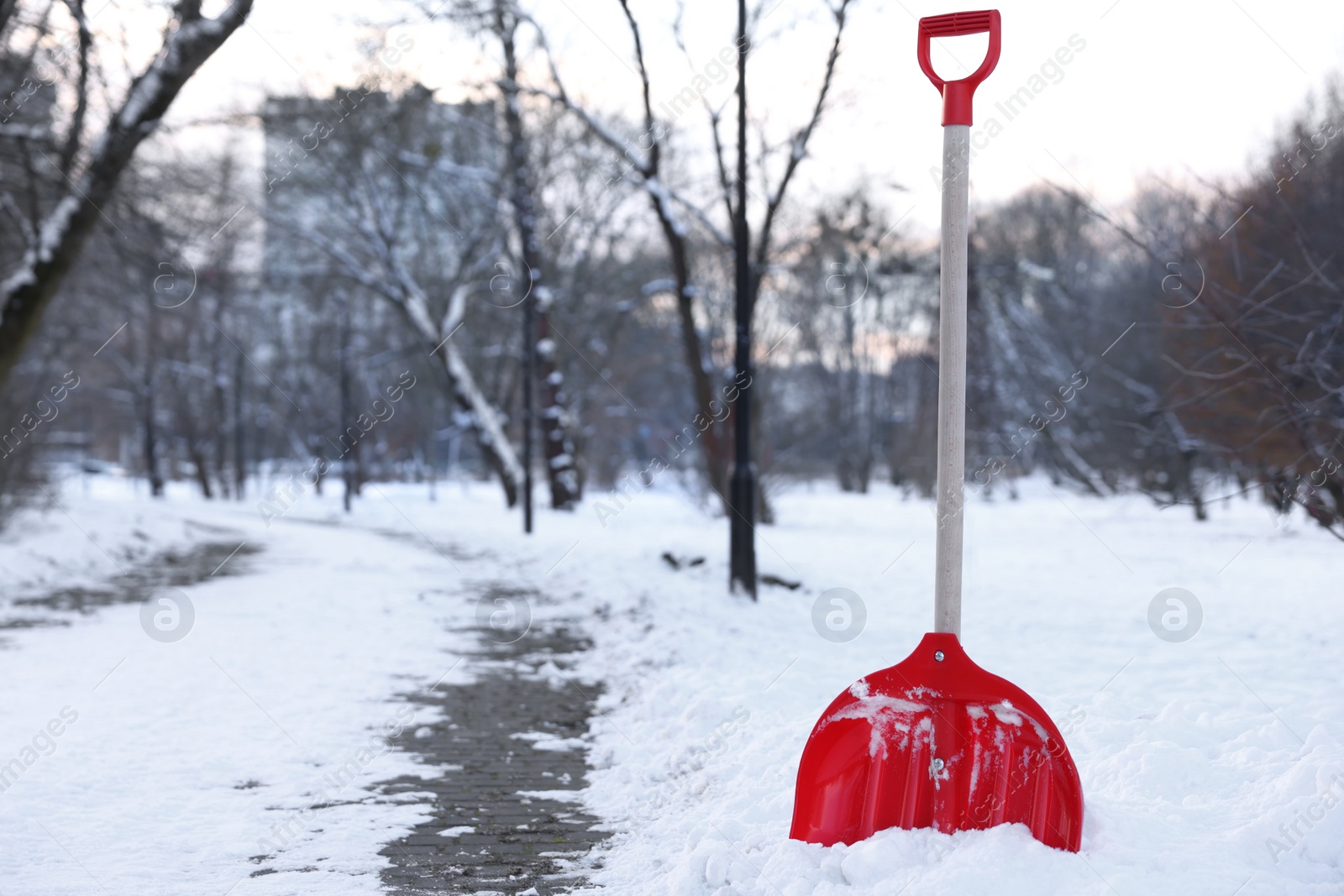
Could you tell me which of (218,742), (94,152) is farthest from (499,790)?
(94,152)

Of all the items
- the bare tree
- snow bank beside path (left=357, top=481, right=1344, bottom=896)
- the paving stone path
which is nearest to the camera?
snow bank beside path (left=357, top=481, right=1344, bottom=896)

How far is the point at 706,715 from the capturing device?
21.2 feet

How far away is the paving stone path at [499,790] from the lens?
4.29 meters

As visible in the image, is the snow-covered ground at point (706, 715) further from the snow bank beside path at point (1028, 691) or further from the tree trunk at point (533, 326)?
the tree trunk at point (533, 326)

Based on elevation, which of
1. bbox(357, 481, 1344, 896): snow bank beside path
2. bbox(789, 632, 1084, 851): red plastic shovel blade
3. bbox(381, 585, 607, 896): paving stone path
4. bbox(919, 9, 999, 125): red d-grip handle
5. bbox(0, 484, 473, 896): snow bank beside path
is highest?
bbox(919, 9, 999, 125): red d-grip handle

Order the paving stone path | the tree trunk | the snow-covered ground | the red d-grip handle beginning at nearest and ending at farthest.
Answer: the snow-covered ground
the red d-grip handle
the paving stone path
the tree trunk

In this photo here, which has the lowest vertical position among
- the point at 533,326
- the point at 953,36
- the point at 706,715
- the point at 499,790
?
the point at 499,790

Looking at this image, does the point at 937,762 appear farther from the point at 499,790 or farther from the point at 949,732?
the point at 499,790

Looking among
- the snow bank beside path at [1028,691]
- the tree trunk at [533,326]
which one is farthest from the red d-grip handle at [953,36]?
the tree trunk at [533,326]

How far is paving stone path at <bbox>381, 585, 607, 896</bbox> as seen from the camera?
14.1 feet

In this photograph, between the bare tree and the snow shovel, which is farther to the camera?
the bare tree

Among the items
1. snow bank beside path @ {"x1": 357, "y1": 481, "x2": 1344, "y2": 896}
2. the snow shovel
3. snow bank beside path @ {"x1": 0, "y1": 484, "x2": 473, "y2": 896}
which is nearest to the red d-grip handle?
the snow shovel

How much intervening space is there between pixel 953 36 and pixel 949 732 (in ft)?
8.01

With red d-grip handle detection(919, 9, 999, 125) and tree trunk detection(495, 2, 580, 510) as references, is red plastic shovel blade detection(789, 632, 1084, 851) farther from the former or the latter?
tree trunk detection(495, 2, 580, 510)
